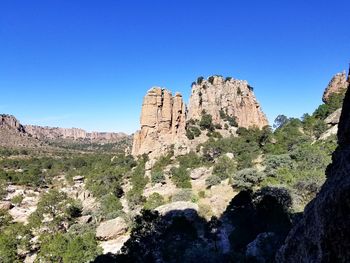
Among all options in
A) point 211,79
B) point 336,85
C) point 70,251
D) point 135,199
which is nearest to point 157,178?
point 135,199

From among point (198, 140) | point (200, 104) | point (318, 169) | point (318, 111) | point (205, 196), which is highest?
point (200, 104)

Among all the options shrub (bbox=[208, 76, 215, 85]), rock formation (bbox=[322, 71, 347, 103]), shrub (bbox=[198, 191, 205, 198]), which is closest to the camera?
shrub (bbox=[198, 191, 205, 198])

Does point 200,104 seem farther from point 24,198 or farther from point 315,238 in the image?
point 315,238

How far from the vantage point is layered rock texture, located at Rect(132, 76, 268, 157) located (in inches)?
3875

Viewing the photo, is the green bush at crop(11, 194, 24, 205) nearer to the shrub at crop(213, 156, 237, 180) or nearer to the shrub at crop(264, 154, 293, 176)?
the shrub at crop(213, 156, 237, 180)

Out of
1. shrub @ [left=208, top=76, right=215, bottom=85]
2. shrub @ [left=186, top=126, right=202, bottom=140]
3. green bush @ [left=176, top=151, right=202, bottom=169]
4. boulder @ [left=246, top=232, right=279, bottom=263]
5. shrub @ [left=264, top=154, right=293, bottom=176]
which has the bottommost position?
boulder @ [left=246, top=232, right=279, bottom=263]

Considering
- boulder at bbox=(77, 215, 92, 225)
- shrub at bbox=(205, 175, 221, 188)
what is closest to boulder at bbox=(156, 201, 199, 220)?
shrub at bbox=(205, 175, 221, 188)

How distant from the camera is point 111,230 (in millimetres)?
50156

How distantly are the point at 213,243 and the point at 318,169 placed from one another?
938 inches

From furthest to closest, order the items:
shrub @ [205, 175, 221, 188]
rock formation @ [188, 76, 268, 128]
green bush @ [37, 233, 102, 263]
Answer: rock formation @ [188, 76, 268, 128]
shrub @ [205, 175, 221, 188]
green bush @ [37, 233, 102, 263]

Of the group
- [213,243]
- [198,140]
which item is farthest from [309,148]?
[198,140]

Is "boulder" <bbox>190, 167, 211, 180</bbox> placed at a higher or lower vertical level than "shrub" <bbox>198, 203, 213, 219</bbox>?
higher

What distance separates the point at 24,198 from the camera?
92125mm

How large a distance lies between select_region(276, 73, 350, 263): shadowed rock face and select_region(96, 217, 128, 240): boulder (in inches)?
1646
